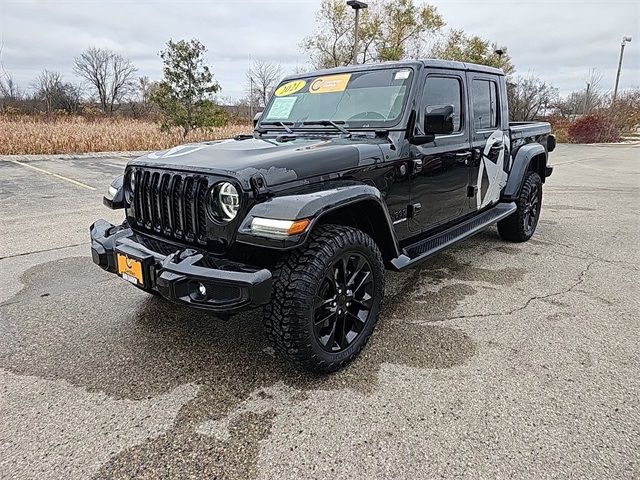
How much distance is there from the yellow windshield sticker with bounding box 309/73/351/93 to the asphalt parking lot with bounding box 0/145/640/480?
5.42 feet

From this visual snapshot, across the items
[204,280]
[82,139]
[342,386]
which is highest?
[82,139]

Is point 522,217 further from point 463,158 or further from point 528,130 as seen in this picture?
point 463,158

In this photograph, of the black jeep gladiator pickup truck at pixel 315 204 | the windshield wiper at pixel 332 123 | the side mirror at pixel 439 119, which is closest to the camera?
the black jeep gladiator pickup truck at pixel 315 204

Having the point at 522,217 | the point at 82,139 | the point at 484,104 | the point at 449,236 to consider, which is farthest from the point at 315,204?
the point at 82,139

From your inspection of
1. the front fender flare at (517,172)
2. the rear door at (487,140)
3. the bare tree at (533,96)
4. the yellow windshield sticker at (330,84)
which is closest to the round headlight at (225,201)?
the yellow windshield sticker at (330,84)

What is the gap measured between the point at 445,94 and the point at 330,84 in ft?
2.94

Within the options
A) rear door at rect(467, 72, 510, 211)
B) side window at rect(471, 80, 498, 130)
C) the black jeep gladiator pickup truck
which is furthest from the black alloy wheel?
side window at rect(471, 80, 498, 130)

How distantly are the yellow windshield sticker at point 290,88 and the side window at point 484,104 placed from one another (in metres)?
1.46

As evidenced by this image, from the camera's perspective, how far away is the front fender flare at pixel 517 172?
4.68 meters

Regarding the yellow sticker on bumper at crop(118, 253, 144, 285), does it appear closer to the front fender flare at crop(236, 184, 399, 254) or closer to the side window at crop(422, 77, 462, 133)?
the front fender flare at crop(236, 184, 399, 254)

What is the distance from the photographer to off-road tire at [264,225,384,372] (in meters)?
2.23

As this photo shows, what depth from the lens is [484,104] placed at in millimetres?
4098

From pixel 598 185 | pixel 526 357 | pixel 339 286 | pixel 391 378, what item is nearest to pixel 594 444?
pixel 526 357

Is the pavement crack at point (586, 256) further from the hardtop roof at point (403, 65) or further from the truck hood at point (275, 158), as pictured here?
the truck hood at point (275, 158)
